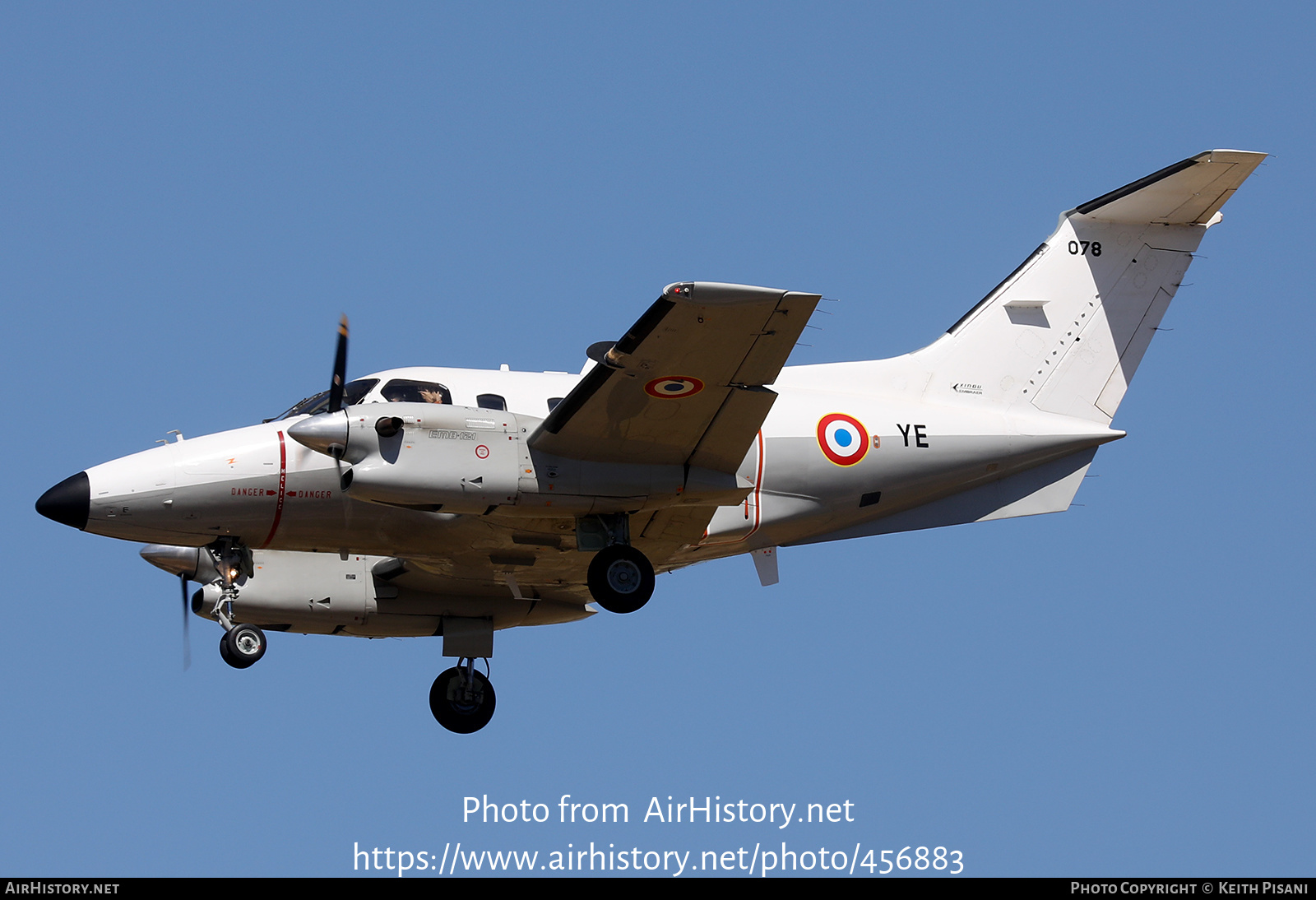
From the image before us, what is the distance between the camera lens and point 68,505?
15.8 meters

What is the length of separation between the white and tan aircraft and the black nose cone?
27 mm

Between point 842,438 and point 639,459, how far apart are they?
2.76 meters

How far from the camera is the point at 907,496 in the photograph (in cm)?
1805

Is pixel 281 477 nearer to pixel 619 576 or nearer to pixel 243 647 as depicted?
pixel 243 647

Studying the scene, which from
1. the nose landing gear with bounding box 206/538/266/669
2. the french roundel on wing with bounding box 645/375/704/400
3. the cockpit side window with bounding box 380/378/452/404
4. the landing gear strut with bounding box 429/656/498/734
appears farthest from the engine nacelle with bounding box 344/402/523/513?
the landing gear strut with bounding box 429/656/498/734

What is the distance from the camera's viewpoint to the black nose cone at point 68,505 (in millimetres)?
15805

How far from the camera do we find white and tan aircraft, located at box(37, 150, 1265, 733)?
1523cm

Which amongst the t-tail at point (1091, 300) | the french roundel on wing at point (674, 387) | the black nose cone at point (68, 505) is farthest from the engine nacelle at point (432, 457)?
the t-tail at point (1091, 300)

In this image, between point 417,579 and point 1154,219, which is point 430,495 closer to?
point 417,579

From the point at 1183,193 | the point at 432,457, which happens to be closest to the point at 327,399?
the point at 432,457

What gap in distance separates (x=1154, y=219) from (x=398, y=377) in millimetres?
10204

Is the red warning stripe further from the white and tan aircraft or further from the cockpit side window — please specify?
the cockpit side window
